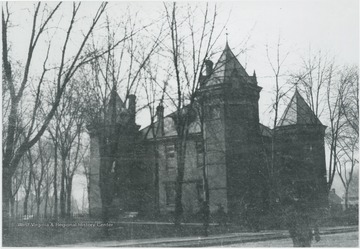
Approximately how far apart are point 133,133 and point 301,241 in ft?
54.0

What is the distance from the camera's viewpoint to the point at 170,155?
3681cm

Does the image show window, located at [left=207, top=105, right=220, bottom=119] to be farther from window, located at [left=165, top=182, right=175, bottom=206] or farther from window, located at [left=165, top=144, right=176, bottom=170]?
window, located at [left=165, top=182, right=175, bottom=206]

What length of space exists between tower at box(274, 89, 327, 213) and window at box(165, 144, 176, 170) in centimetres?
885

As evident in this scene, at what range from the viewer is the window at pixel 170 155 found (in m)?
36.7

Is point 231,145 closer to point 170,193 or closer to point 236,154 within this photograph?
point 236,154

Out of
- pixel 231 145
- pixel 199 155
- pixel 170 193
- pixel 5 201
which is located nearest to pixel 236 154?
pixel 231 145

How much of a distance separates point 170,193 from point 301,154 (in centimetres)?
1130

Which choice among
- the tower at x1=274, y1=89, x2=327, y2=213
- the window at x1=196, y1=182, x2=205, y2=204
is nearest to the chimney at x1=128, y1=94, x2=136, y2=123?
the tower at x1=274, y1=89, x2=327, y2=213

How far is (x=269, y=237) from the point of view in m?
18.5

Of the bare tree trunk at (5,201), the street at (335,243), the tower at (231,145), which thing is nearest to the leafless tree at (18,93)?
the bare tree trunk at (5,201)

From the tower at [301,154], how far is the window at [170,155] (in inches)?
348

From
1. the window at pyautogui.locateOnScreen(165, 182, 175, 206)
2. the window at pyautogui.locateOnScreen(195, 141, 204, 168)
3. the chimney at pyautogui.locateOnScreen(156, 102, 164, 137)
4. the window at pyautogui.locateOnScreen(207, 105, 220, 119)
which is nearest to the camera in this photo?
the chimney at pyautogui.locateOnScreen(156, 102, 164, 137)

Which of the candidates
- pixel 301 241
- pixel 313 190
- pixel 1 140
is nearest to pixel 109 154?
pixel 1 140

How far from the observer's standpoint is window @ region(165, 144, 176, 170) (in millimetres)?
36656
